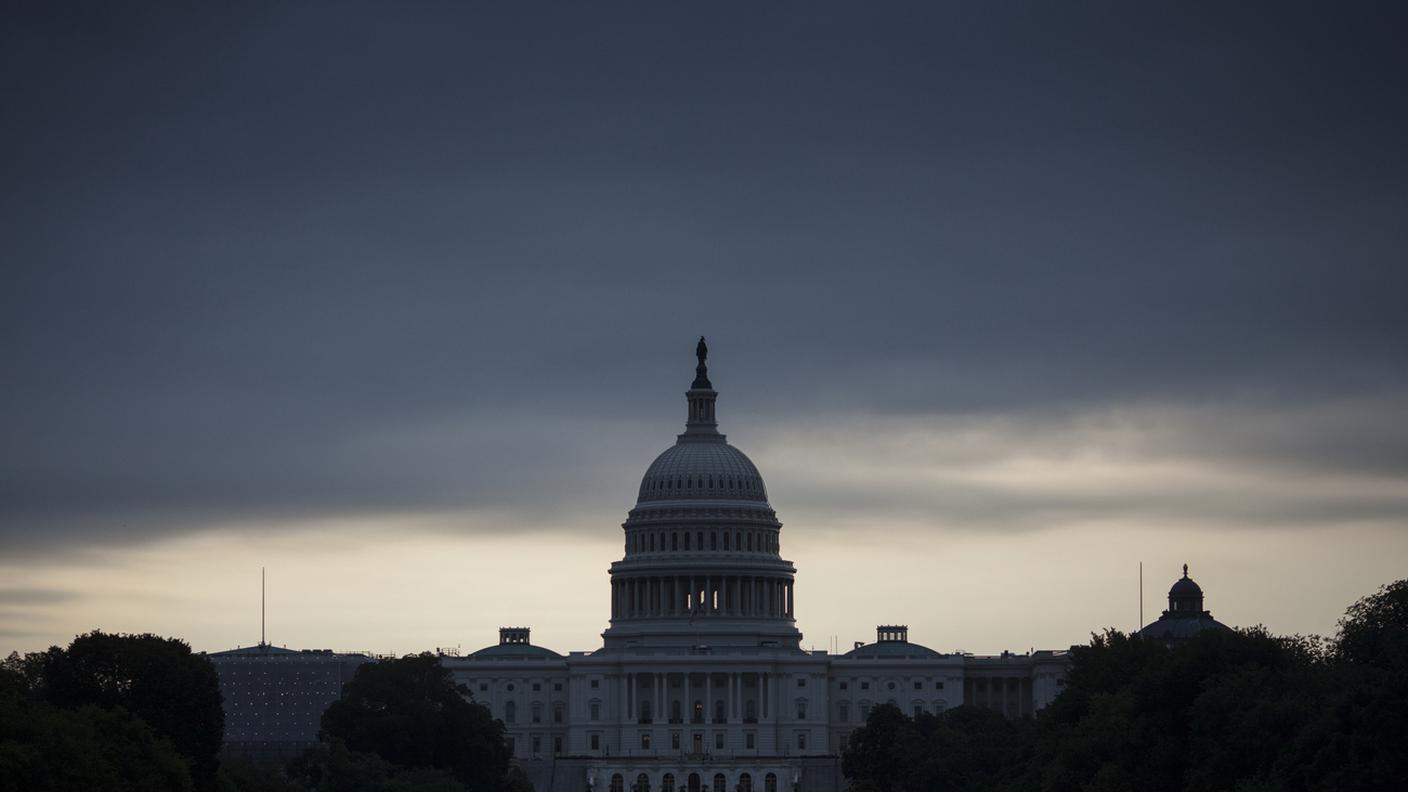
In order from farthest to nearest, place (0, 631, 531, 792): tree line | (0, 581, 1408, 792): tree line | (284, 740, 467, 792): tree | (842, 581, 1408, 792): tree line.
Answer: (284, 740, 467, 792): tree, (0, 631, 531, 792): tree line, (0, 581, 1408, 792): tree line, (842, 581, 1408, 792): tree line

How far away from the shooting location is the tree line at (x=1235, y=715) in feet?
355

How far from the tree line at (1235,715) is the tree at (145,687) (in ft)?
129

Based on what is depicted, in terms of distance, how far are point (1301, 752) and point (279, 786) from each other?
64730 millimetres

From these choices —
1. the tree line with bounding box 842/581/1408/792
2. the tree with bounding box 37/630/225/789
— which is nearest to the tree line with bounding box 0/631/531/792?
the tree with bounding box 37/630/225/789

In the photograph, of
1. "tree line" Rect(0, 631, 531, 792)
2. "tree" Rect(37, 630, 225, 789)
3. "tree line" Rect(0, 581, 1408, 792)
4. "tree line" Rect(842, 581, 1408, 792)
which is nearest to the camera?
"tree line" Rect(842, 581, 1408, 792)

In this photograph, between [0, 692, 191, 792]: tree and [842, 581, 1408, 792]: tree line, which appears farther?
[0, 692, 191, 792]: tree

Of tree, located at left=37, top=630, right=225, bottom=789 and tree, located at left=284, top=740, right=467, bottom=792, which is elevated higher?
tree, located at left=37, top=630, right=225, bottom=789

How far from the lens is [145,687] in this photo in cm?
15438

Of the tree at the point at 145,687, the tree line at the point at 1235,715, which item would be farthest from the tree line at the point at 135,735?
the tree line at the point at 1235,715

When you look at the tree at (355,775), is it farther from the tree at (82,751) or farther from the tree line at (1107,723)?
the tree at (82,751)

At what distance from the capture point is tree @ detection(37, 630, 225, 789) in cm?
15300

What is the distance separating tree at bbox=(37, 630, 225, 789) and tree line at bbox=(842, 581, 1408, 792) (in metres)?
39.3

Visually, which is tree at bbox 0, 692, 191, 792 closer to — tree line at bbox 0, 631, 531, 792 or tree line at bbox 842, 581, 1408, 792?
tree line at bbox 0, 631, 531, 792

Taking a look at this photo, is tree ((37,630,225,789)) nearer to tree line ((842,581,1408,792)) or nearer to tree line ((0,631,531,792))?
tree line ((0,631,531,792))
